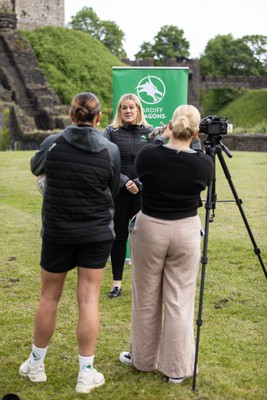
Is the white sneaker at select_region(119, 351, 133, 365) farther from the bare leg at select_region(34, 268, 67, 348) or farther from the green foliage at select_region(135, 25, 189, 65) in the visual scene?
the green foliage at select_region(135, 25, 189, 65)

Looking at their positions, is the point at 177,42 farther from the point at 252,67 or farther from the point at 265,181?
the point at 265,181

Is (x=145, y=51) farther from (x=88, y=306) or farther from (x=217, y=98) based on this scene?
(x=88, y=306)

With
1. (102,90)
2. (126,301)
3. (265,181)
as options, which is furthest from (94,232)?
(102,90)

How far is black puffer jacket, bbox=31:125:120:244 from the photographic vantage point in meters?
4.28

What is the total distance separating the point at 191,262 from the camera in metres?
4.50

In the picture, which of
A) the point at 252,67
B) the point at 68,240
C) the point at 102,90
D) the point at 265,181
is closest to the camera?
the point at 68,240

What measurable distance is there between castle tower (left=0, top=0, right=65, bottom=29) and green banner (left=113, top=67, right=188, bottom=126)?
43746mm

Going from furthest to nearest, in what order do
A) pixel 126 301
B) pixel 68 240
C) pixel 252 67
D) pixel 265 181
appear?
pixel 252 67 < pixel 265 181 < pixel 126 301 < pixel 68 240

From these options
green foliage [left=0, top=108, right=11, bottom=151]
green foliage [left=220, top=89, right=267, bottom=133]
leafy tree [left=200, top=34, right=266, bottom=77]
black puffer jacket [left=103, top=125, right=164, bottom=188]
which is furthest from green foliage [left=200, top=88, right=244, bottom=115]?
black puffer jacket [left=103, top=125, right=164, bottom=188]

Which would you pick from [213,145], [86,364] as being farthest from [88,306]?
[213,145]

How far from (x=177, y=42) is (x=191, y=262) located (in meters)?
76.1

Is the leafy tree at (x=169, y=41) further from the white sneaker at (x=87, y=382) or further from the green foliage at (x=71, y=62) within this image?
the white sneaker at (x=87, y=382)

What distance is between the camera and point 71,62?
46.5 metres

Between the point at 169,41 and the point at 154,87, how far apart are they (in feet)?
238
